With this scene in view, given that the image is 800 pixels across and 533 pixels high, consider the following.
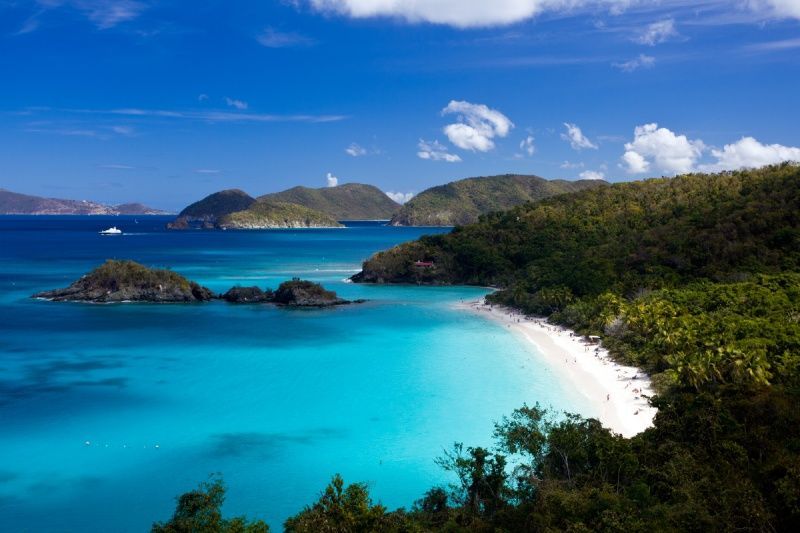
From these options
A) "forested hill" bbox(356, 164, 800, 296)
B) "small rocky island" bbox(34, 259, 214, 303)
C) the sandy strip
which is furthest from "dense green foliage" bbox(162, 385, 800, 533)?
"small rocky island" bbox(34, 259, 214, 303)

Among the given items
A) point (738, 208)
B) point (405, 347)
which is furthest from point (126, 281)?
point (738, 208)

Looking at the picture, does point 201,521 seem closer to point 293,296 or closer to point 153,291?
point 293,296

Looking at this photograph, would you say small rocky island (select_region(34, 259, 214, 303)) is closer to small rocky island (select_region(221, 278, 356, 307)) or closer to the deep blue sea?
the deep blue sea

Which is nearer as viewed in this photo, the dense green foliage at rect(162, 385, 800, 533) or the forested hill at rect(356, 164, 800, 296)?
the dense green foliage at rect(162, 385, 800, 533)

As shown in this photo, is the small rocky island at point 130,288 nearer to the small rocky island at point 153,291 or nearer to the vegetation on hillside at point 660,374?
the small rocky island at point 153,291

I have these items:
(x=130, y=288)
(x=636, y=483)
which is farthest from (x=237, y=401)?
(x=130, y=288)

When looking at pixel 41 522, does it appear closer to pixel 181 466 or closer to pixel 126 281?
pixel 181 466
